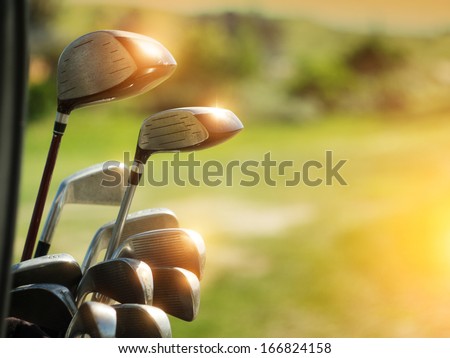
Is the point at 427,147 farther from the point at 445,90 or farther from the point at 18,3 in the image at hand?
the point at 18,3

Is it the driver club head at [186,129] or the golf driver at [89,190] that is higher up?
the driver club head at [186,129]

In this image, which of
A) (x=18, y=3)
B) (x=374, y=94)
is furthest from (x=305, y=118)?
(x=18, y=3)

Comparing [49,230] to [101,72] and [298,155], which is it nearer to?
[101,72]

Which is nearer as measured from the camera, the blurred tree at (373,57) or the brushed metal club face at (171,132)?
the brushed metal club face at (171,132)

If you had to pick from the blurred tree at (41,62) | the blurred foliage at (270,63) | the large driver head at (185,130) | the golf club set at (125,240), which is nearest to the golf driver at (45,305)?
the golf club set at (125,240)

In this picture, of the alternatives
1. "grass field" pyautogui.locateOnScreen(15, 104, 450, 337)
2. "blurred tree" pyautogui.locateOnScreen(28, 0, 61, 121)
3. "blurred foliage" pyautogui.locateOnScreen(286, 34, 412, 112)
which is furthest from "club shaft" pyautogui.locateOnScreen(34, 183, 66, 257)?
"blurred foliage" pyautogui.locateOnScreen(286, 34, 412, 112)

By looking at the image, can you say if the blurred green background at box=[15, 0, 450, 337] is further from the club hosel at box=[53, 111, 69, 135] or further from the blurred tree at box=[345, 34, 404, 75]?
the club hosel at box=[53, 111, 69, 135]

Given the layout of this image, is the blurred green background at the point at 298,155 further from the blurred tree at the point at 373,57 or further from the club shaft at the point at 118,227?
the club shaft at the point at 118,227
